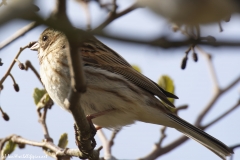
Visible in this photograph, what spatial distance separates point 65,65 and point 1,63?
1200 mm

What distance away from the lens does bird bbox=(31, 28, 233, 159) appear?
4.75m

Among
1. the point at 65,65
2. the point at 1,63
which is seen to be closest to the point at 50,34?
the point at 65,65

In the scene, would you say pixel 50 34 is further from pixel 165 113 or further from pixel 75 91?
pixel 75 91

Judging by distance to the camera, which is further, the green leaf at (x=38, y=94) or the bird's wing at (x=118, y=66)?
the bird's wing at (x=118, y=66)

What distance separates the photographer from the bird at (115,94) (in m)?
4.75

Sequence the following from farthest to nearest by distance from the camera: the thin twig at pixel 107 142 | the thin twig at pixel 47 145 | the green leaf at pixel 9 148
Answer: the thin twig at pixel 107 142 < the green leaf at pixel 9 148 < the thin twig at pixel 47 145

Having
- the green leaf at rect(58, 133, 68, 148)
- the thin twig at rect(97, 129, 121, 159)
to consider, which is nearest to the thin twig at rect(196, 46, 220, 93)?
the thin twig at rect(97, 129, 121, 159)

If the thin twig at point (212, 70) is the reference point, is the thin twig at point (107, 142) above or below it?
below

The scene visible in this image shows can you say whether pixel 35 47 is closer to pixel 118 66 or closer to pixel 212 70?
pixel 118 66

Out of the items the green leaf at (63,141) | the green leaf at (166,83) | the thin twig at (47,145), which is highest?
the green leaf at (166,83)

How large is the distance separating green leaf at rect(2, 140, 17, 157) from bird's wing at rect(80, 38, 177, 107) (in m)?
1.24

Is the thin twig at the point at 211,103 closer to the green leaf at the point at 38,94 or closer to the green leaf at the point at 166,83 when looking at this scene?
the green leaf at the point at 166,83

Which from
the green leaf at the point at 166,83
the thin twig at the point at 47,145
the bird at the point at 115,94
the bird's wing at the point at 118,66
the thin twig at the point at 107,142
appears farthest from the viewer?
the green leaf at the point at 166,83

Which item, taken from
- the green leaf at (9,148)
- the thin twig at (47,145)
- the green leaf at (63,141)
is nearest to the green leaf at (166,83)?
the green leaf at (63,141)
